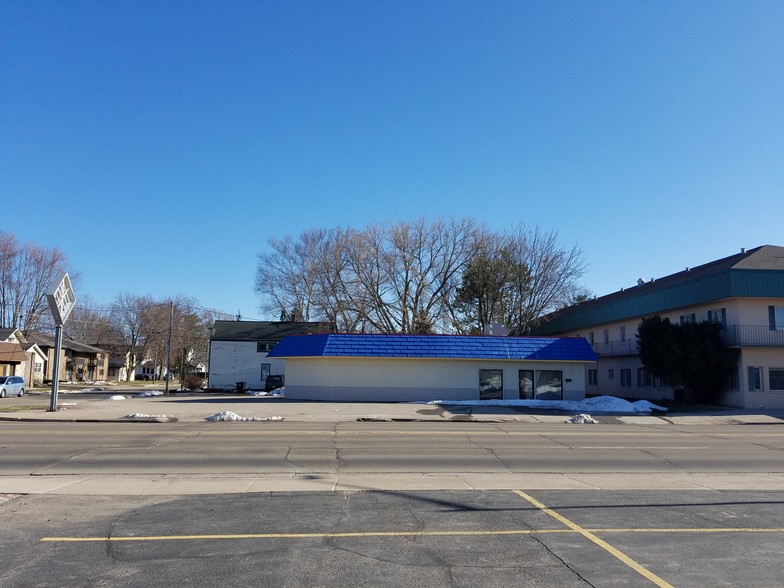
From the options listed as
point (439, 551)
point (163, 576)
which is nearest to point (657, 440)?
point (439, 551)

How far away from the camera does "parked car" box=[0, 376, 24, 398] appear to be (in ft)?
148

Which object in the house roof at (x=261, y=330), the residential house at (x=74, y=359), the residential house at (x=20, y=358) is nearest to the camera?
the residential house at (x=20, y=358)

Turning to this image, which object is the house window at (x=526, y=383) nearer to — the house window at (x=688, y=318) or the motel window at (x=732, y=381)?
Result: the house window at (x=688, y=318)

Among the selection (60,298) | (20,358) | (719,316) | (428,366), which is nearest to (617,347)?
(719,316)

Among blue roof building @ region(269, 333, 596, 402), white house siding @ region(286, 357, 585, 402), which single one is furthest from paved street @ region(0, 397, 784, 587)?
white house siding @ region(286, 357, 585, 402)

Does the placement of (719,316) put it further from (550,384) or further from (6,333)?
(6,333)

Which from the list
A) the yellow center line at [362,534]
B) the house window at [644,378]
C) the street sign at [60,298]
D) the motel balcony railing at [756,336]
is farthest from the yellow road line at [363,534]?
the house window at [644,378]

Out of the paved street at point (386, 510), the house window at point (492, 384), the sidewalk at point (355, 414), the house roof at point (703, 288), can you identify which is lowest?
the sidewalk at point (355, 414)

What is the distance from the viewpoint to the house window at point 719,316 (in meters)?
36.2

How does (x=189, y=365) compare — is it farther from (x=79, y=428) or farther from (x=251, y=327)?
(x=79, y=428)

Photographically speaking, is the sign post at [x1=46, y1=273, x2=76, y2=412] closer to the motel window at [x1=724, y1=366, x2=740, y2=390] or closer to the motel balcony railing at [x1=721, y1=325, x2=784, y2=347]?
the motel balcony railing at [x1=721, y1=325, x2=784, y2=347]

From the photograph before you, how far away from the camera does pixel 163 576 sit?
5750 millimetres

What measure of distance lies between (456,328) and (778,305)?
2544 cm

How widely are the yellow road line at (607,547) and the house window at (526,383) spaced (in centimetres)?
2919
